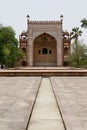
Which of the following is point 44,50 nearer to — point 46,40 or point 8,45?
point 46,40

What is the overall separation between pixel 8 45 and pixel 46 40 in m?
17.5

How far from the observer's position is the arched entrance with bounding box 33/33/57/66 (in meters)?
54.4

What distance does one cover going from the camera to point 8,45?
38250mm

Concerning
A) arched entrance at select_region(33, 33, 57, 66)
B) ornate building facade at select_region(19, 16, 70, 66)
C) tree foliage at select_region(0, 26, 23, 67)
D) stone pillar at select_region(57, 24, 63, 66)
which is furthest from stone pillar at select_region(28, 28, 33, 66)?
tree foliage at select_region(0, 26, 23, 67)

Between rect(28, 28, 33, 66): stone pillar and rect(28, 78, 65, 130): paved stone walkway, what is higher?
rect(28, 28, 33, 66): stone pillar

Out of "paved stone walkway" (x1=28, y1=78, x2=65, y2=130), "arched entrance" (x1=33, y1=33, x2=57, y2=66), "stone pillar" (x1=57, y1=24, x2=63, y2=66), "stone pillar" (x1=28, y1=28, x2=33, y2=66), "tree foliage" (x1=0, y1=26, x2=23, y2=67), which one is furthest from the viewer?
"arched entrance" (x1=33, y1=33, x2=57, y2=66)

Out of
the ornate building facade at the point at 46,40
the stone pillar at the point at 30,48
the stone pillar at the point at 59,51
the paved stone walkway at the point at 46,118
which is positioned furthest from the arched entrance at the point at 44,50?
the paved stone walkway at the point at 46,118

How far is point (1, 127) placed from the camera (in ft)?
13.4

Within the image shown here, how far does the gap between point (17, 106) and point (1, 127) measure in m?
1.86

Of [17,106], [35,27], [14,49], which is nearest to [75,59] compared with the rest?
[14,49]

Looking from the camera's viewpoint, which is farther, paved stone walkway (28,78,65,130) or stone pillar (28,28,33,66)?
stone pillar (28,28,33,66)

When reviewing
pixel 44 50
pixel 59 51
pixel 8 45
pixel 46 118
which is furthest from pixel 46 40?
pixel 46 118

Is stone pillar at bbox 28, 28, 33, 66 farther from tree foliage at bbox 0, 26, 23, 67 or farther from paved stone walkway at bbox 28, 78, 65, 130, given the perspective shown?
paved stone walkway at bbox 28, 78, 65, 130

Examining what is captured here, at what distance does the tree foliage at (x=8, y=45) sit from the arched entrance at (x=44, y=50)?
14436 millimetres
